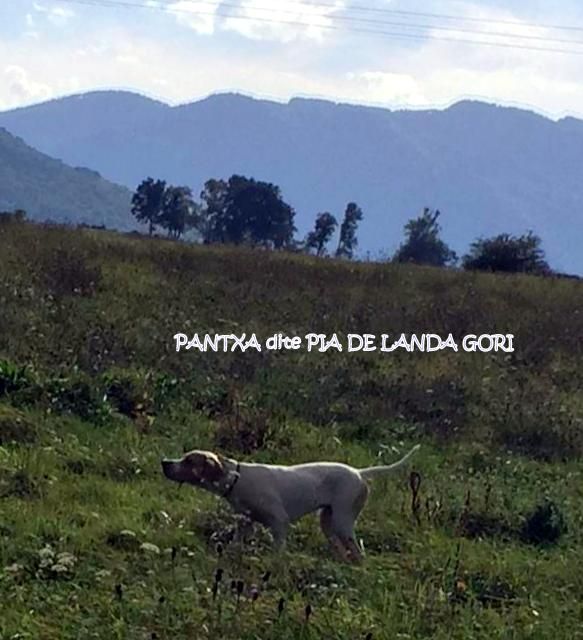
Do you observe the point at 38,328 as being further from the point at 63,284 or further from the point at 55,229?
the point at 55,229

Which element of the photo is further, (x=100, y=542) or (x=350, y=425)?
(x=350, y=425)

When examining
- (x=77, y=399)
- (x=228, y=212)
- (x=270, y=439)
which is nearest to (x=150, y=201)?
(x=228, y=212)

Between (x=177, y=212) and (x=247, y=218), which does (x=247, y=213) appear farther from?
(x=177, y=212)

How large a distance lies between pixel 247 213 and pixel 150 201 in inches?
225

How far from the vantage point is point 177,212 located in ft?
196

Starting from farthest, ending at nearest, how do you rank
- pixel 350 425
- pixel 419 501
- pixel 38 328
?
1. pixel 38 328
2. pixel 350 425
3. pixel 419 501

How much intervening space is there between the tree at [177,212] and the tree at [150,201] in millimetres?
251

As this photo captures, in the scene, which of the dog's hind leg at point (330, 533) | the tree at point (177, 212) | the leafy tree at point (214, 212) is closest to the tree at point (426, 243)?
the leafy tree at point (214, 212)

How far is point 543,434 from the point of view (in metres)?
12.6

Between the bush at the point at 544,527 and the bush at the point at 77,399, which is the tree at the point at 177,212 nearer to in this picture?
the bush at the point at 77,399

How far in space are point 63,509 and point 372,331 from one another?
9.85 metres

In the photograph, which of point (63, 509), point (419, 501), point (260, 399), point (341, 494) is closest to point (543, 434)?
point (260, 399)

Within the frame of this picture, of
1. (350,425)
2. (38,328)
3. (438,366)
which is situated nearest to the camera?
(350,425)

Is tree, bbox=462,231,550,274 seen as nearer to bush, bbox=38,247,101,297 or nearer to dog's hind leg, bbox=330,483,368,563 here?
bush, bbox=38,247,101,297
